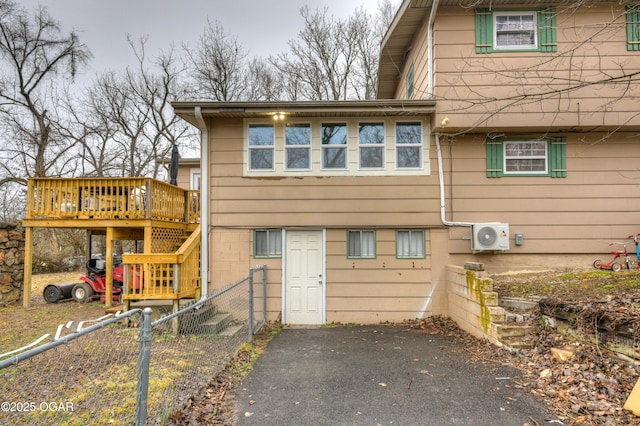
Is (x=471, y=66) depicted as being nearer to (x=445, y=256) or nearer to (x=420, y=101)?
(x=420, y=101)

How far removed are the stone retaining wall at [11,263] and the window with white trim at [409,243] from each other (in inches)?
374

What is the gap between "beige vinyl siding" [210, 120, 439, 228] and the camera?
7.00 metres

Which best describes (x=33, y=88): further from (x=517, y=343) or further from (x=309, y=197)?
(x=517, y=343)

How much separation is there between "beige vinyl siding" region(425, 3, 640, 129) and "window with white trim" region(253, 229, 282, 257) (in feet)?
13.1

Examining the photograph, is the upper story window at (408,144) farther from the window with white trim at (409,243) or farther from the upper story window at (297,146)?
the upper story window at (297,146)

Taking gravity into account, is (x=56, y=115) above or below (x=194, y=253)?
above

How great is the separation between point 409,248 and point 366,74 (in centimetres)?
1180

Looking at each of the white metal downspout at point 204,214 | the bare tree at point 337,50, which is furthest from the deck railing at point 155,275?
the bare tree at point 337,50

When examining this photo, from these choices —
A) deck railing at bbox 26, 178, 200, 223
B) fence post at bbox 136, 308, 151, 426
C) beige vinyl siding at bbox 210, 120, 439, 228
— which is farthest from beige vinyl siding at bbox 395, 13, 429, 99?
fence post at bbox 136, 308, 151, 426

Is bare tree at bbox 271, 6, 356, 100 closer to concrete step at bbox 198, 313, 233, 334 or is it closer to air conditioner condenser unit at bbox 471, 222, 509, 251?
air conditioner condenser unit at bbox 471, 222, 509, 251

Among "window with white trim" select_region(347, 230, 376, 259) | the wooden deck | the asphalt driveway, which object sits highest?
the wooden deck

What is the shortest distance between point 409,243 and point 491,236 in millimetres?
1560

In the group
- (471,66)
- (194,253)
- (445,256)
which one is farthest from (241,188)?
(471,66)

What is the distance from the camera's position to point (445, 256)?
6.95 m
